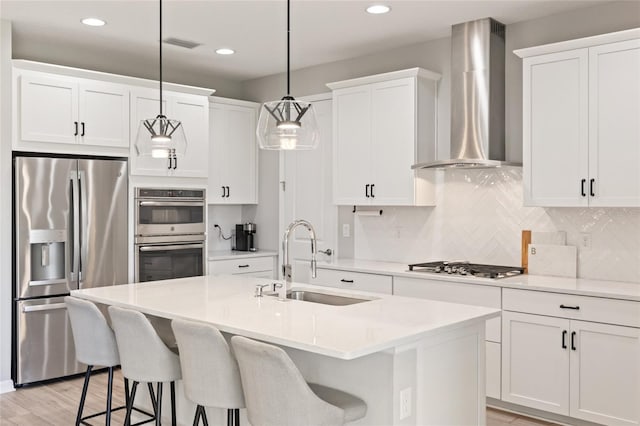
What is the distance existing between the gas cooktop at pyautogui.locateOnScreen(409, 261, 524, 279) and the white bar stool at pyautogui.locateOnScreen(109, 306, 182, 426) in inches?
86.3

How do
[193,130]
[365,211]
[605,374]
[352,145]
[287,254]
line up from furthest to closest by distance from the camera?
[193,130], [365,211], [352,145], [605,374], [287,254]

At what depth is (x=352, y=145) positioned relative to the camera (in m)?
5.24

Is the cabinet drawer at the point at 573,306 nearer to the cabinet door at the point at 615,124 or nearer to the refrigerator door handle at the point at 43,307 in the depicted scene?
the cabinet door at the point at 615,124

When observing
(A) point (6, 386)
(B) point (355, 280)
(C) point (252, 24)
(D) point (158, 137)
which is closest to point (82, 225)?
(A) point (6, 386)

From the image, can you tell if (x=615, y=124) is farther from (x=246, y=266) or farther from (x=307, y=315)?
(x=246, y=266)

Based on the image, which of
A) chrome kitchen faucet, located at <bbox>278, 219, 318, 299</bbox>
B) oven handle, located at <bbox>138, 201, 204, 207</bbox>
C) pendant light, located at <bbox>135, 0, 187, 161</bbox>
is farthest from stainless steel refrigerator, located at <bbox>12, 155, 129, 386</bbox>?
chrome kitchen faucet, located at <bbox>278, 219, 318, 299</bbox>

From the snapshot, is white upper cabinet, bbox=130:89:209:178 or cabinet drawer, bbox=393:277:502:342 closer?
cabinet drawer, bbox=393:277:502:342

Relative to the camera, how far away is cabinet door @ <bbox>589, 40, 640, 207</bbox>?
3.68 metres

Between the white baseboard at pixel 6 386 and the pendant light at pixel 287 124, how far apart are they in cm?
298

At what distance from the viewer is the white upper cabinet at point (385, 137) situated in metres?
4.83

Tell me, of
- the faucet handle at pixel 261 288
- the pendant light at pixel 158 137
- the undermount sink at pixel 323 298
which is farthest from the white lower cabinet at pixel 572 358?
the pendant light at pixel 158 137

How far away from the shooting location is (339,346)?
2.20 meters

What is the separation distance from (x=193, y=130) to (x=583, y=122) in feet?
10.9

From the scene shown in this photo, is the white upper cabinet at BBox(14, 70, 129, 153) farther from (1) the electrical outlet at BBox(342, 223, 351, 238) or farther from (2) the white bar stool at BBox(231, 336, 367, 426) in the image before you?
(2) the white bar stool at BBox(231, 336, 367, 426)
